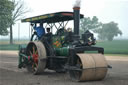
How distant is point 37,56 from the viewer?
8.72 m

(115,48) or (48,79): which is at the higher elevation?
(48,79)

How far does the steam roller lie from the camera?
6980mm

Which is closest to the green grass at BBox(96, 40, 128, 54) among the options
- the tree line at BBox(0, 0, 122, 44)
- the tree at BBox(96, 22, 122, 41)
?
the tree line at BBox(0, 0, 122, 44)

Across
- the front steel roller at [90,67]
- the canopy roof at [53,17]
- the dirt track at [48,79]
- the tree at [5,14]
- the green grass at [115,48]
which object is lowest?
the green grass at [115,48]

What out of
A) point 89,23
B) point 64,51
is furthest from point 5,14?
point 89,23

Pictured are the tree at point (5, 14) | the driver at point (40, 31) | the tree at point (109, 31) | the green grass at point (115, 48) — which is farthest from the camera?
the tree at point (109, 31)

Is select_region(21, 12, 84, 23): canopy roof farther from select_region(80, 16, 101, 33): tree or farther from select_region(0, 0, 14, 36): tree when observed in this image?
select_region(80, 16, 101, 33): tree

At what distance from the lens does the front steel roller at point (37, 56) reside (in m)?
8.34

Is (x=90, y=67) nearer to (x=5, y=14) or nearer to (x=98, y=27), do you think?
(x=5, y=14)

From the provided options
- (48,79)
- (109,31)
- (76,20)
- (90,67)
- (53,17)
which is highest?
(109,31)

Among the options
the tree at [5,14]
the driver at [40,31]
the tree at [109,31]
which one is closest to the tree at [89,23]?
the tree at [109,31]

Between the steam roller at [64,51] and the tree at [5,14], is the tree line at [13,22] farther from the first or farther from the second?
the steam roller at [64,51]

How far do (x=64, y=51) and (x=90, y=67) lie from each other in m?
1.42

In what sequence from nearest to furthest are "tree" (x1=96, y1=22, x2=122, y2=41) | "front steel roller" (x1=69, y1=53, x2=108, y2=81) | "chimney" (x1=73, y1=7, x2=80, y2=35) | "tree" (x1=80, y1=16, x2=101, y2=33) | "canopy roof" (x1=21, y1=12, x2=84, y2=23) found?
"front steel roller" (x1=69, y1=53, x2=108, y2=81) < "chimney" (x1=73, y1=7, x2=80, y2=35) < "canopy roof" (x1=21, y1=12, x2=84, y2=23) < "tree" (x1=80, y1=16, x2=101, y2=33) < "tree" (x1=96, y1=22, x2=122, y2=41)
